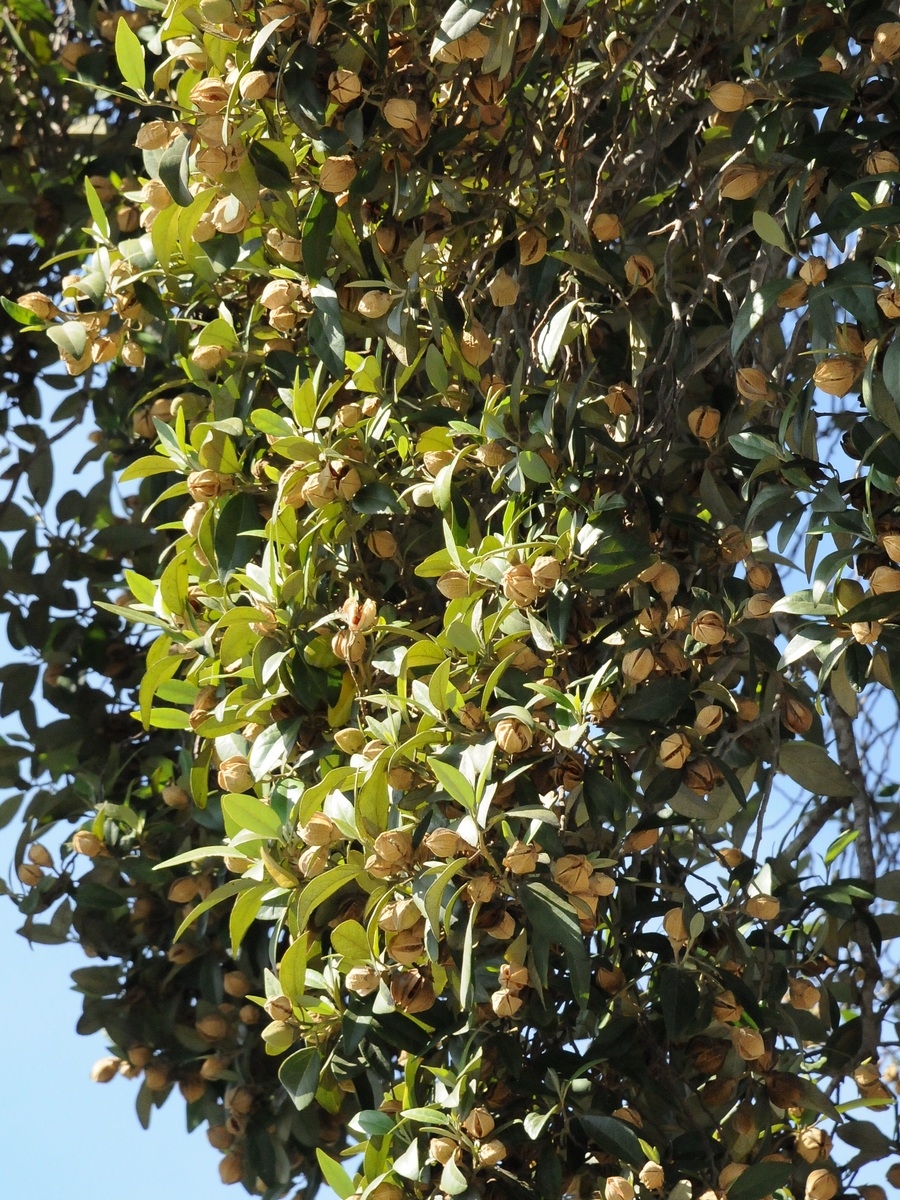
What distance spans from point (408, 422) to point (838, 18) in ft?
1.47

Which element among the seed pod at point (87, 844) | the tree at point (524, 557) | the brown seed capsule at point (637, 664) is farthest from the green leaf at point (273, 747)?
the seed pod at point (87, 844)

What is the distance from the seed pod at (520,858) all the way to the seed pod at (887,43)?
1.88ft

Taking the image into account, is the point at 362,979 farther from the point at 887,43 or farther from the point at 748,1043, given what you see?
the point at 887,43

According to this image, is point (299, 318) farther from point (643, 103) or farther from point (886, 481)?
point (886, 481)

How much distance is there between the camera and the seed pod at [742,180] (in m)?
0.97

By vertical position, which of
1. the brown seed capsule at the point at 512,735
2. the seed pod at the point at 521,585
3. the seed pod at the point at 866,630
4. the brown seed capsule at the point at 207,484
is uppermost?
the brown seed capsule at the point at 207,484

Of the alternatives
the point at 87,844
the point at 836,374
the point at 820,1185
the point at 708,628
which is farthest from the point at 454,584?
the point at 87,844

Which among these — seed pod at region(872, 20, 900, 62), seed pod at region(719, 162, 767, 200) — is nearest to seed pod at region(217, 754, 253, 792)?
seed pod at region(719, 162, 767, 200)

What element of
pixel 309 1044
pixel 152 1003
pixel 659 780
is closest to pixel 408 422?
pixel 659 780

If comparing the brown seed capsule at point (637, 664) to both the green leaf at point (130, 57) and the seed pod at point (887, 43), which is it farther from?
the green leaf at point (130, 57)

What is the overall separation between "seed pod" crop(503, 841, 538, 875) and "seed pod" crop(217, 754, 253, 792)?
0.88ft

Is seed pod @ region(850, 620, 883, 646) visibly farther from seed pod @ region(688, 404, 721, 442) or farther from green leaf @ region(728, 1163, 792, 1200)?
green leaf @ region(728, 1163, 792, 1200)

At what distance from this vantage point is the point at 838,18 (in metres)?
1.01

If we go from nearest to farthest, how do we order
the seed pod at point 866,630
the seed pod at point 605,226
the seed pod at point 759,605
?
the seed pod at point 866,630, the seed pod at point 759,605, the seed pod at point 605,226
